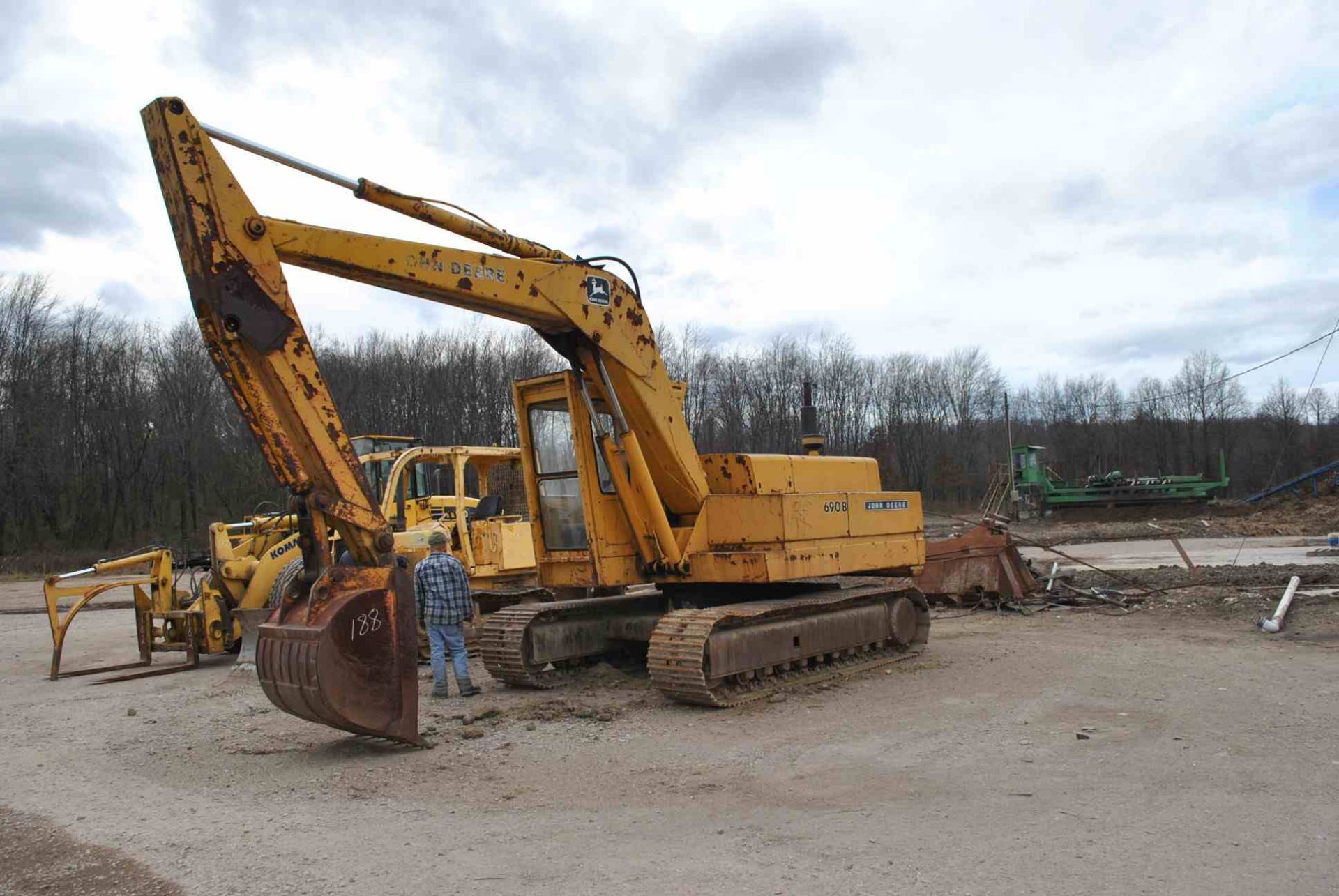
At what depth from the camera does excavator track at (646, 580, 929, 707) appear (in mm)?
8078

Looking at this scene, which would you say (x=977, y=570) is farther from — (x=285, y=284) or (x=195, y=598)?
(x=285, y=284)

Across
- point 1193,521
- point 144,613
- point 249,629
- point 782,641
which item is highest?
point 144,613

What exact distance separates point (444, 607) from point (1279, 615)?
981cm

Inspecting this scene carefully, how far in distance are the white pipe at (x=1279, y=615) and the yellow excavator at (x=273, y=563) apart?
8.67m

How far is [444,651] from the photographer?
9.39m

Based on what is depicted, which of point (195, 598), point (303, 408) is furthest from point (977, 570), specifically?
point (303, 408)

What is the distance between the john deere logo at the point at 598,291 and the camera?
329 inches

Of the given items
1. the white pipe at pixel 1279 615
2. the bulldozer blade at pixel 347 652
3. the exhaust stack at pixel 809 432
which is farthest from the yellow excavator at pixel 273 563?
the white pipe at pixel 1279 615

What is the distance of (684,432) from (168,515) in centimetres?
4368

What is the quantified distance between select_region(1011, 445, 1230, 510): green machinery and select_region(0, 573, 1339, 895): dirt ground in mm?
35591

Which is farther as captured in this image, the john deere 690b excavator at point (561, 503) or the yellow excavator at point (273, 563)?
the yellow excavator at point (273, 563)

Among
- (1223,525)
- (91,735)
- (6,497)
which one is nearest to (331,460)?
(91,735)

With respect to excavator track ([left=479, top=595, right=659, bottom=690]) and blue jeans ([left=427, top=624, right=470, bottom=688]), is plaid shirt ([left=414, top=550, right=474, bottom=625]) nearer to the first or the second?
blue jeans ([left=427, top=624, right=470, bottom=688])

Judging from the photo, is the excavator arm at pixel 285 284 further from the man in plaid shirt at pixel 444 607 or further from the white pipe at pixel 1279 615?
the white pipe at pixel 1279 615
